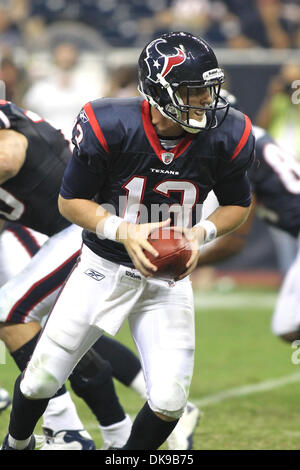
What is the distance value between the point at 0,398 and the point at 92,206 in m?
1.74

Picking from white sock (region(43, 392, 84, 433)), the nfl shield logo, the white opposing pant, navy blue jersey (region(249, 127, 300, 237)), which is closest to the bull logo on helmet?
the nfl shield logo

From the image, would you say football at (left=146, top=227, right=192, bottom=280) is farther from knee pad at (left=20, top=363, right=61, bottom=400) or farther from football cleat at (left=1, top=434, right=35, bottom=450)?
football cleat at (left=1, top=434, right=35, bottom=450)

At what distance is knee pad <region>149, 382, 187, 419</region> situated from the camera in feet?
9.91

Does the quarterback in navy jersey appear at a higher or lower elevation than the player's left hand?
lower

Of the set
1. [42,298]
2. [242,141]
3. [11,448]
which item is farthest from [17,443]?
[242,141]

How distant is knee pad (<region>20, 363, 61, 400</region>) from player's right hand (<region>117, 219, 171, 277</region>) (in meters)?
0.56

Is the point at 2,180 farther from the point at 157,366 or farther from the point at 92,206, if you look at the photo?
the point at 157,366

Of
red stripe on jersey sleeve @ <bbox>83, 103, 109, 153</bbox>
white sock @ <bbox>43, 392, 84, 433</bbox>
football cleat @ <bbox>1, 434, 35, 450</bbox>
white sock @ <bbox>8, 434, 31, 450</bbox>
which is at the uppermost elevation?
red stripe on jersey sleeve @ <bbox>83, 103, 109, 153</bbox>

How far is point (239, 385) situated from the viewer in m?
5.24

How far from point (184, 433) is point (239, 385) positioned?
57.0 inches

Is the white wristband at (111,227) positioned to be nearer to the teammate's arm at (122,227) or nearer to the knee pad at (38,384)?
the teammate's arm at (122,227)

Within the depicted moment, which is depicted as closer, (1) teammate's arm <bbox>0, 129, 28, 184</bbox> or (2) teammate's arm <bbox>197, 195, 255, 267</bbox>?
(1) teammate's arm <bbox>0, 129, 28, 184</bbox>

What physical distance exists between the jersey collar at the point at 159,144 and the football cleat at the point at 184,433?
1366 millimetres

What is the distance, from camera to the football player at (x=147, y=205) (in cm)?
302
